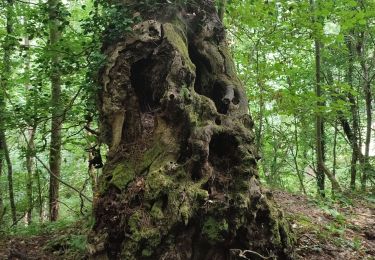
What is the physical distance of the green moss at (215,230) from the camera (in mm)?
3801

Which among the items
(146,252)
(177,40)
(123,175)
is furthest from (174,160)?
(177,40)

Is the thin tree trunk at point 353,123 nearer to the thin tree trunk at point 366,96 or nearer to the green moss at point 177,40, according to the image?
the thin tree trunk at point 366,96

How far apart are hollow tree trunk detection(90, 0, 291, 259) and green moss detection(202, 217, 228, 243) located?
0.01 metres

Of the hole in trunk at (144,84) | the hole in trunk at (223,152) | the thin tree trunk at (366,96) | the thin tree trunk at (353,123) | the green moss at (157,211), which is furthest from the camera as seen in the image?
the thin tree trunk at (353,123)

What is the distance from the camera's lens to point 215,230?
150 inches

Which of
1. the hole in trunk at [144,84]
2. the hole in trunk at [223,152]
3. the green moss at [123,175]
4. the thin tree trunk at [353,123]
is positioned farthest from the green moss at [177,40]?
the thin tree trunk at [353,123]

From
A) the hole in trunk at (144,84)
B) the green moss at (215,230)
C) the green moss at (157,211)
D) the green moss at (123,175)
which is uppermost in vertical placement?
the hole in trunk at (144,84)

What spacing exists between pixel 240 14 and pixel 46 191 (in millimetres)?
8925

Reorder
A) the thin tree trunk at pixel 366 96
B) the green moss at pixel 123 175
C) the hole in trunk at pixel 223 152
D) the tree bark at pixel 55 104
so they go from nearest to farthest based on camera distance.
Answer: the green moss at pixel 123 175 < the hole in trunk at pixel 223 152 < the tree bark at pixel 55 104 < the thin tree trunk at pixel 366 96

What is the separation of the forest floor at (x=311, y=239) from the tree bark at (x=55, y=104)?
176 cm

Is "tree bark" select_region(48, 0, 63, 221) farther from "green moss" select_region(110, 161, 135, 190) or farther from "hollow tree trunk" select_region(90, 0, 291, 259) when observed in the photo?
"green moss" select_region(110, 161, 135, 190)

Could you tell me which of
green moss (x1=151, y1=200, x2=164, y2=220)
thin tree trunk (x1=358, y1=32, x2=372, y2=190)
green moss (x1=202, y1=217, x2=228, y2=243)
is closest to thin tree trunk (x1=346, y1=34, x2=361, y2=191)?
thin tree trunk (x1=358, y1=32, x2=372, y2=190)

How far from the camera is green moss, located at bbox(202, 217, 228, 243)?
380cm

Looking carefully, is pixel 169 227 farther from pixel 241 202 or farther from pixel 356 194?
pixel 356 194
